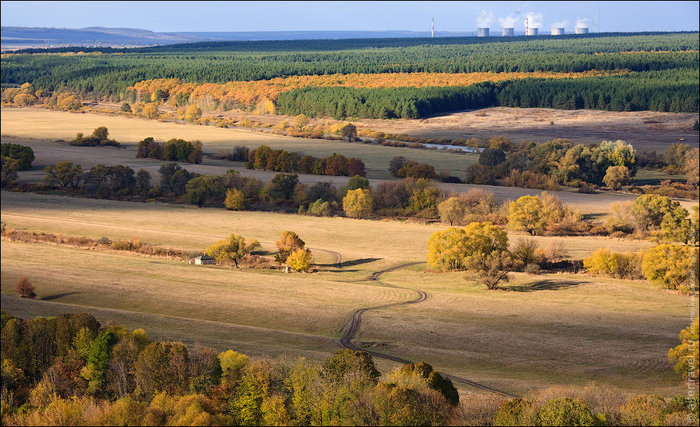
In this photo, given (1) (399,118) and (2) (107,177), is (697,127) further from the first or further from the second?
(2) (107,177)

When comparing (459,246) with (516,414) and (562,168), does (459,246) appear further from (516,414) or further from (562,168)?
(562,168)

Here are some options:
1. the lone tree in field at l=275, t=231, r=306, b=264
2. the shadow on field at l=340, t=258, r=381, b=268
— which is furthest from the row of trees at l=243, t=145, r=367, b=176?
the shadow on field at l=340, t=258, r=381, b=268

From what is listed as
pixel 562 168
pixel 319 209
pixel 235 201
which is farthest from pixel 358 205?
pixel 562 168

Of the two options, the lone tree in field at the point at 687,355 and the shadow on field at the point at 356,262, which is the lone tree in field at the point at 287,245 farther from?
the lone tree in field at the point at 687,355

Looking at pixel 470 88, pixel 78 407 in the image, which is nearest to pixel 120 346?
pixel 78 407

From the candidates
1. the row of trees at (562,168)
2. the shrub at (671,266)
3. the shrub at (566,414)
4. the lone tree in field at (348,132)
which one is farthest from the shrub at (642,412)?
the lone tree in field at (348,132)

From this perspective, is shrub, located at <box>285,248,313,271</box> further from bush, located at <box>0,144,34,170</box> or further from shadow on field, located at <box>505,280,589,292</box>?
bush, located at <box>0,144,34,170</box>
